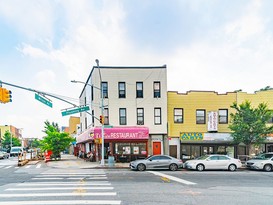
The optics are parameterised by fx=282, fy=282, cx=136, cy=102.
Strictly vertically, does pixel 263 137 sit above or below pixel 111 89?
below

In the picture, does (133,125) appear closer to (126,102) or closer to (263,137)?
(126,102)

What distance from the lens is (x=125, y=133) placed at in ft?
88.0

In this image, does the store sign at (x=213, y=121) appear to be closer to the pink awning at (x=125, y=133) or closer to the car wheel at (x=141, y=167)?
the pink awning at (x=125, y=133)

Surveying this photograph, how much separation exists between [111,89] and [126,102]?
197 centimetres

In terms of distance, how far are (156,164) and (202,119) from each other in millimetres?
9393

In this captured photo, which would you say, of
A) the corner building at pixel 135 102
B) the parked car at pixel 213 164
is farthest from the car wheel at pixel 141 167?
the corner building at pixel 135 102

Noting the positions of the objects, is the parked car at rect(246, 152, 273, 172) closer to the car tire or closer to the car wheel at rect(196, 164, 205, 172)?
the car wheel at rect(196, 164, 205, 172)

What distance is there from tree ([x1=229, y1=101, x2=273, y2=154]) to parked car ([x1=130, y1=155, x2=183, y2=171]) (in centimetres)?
730

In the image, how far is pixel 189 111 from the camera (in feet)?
93.7

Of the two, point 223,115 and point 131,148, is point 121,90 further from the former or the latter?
point 223,115

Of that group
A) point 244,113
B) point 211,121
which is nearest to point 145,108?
point 211,121

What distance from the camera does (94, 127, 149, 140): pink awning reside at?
2670 centimetres

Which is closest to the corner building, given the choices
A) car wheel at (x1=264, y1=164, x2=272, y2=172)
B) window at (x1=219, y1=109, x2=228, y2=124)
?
window at (x1=219, y1=109, x2=228, y2=124)

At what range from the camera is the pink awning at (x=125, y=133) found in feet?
87.6
